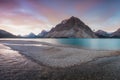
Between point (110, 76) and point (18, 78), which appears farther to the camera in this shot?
point (110, 76)

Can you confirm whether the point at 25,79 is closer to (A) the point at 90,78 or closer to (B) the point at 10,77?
(B) the point at 10,77

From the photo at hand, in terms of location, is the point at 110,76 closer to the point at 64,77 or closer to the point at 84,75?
the point at 84,75

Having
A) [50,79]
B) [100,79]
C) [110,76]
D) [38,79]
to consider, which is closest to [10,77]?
[38,79]

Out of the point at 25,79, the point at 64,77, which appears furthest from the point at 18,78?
the point at 64,77

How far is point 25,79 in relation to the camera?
13.2 metres

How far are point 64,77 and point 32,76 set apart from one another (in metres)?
3.62

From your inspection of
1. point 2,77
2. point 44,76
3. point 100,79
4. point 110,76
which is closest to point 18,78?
point 2,77

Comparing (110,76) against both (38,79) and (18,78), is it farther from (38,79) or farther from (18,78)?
(18,78)

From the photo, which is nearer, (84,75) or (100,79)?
(100,79)

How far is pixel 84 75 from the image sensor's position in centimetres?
1491

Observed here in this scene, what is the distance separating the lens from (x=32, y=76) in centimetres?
1419

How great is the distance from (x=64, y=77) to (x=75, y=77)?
1.25 metres

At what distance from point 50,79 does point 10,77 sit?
4.33 metres

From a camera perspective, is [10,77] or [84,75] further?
[84,75]
